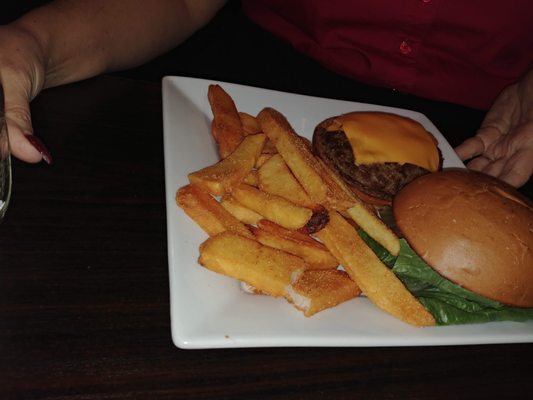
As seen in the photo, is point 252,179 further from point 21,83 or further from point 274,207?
point 21,83

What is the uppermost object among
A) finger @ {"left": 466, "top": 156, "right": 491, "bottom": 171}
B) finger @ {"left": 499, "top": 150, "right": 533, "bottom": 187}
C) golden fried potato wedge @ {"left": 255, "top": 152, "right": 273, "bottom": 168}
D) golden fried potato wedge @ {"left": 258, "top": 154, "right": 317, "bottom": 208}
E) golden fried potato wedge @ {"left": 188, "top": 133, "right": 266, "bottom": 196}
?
golden fried potato wedge @ {"left": 188, "top": 133, "right": 266, "bottom": 196}

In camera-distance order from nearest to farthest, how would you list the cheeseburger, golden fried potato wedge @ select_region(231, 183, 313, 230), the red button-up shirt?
golden fried potato wedge @ select_region(231, 183, 313, 230), the cheeseburger, the red button-up shirt

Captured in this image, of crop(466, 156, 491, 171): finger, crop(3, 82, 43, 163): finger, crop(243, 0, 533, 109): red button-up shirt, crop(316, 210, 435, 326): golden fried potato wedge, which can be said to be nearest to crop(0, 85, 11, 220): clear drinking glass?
crop(3, 82, 43, 163): finger

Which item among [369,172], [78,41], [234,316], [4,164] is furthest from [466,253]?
[78,41]

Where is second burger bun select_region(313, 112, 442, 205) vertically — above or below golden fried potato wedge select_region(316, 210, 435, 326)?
above

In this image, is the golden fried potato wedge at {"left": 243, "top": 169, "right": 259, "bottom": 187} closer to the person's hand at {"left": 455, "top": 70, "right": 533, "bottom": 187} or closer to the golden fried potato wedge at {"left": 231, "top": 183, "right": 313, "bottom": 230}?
the golden fried potato wedge at {"left": 231, "top": 183, "right": 313, "bottom": 230}

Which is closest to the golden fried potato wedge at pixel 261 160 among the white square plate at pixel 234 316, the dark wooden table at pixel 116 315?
the white square plate at pixel 234 316

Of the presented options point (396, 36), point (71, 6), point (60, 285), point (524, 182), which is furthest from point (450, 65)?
point (60, 285)
